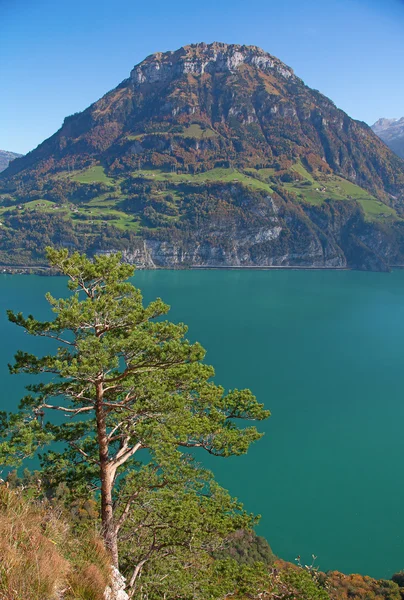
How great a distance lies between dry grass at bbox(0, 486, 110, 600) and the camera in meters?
3.46

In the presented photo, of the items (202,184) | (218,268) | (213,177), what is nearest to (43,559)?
(218,268)

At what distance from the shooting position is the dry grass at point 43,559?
3.46 metres

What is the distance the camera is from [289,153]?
7116 inches

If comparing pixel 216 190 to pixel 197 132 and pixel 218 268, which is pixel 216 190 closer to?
pixel 218 268

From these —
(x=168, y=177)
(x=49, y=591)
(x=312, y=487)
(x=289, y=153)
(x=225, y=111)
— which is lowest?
(x=312, y=487)

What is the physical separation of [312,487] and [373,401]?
14446 millimetres

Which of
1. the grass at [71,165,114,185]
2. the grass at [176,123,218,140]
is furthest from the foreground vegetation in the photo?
the grass at [176,123,218,140]

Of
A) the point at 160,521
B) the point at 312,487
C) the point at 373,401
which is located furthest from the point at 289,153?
the point at 160,521

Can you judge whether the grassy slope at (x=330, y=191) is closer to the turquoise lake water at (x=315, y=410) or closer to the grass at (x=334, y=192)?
the grass at (x=334, y=192)

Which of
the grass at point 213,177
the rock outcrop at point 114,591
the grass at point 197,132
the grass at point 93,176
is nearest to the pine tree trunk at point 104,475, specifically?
the rock outcrop at point 114,591

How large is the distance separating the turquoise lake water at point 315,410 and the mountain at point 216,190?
68.5 metres

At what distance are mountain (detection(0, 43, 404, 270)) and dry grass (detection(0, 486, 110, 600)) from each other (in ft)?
434

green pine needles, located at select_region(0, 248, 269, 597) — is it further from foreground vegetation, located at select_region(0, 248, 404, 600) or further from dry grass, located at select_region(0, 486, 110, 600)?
dry grass, located at select_region(0, 486, 110, 600)

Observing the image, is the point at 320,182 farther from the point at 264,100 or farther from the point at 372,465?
the point at 372,465
